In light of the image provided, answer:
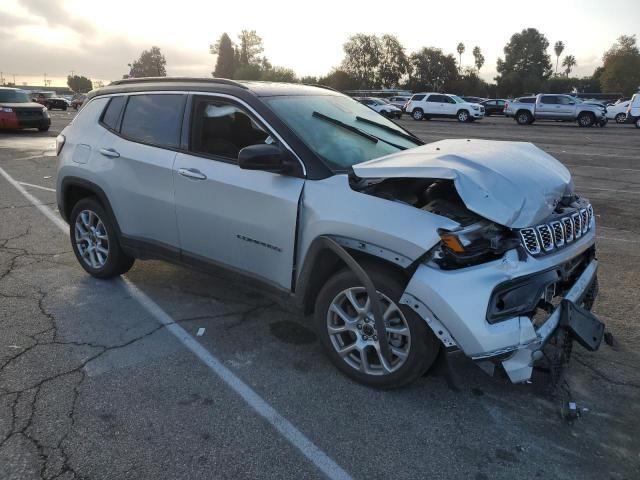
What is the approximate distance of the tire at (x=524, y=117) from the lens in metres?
32.4

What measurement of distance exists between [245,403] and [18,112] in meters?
20.4

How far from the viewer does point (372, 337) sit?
3285 mm

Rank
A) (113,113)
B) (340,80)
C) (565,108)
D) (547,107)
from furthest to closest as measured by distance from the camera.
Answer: (340,80) → (547,107) → (565,108) → (113,113)

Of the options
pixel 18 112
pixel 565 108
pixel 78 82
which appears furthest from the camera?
pixel 78 82

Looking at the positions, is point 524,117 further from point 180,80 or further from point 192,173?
point 192,173

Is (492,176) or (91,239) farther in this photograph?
(91,239)

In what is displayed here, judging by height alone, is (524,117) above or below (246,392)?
above

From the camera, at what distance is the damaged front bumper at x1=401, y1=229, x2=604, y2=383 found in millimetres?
2781

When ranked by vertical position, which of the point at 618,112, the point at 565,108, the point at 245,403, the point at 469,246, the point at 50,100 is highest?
the point at 50,100

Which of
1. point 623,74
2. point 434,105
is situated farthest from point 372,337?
point 623,74

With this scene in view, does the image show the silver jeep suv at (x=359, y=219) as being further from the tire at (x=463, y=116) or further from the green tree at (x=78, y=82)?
the green tree at (x=78, y=82)

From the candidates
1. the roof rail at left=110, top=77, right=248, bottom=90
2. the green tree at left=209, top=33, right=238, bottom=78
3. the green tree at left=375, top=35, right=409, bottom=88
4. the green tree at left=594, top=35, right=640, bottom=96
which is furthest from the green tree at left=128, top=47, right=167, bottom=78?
the roof rail at left=110, top=77, right=248, bottom=90

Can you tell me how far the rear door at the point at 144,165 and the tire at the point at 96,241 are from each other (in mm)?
289

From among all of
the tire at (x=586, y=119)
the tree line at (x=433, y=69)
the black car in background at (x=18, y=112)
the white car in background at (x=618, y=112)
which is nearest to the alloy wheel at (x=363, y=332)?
the black car in background at (x=18, y=112)
